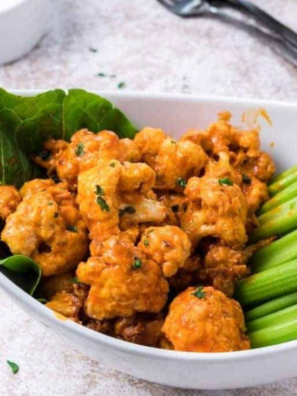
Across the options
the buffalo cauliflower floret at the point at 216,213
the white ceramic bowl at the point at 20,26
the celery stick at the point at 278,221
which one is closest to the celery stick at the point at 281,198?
the celery stick at the point at 278,221

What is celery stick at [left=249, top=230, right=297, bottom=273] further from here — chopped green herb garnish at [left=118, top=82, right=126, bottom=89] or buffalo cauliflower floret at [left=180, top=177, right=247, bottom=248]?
chopped green herb garnish at [left=118, top=82, right=126, bottom=89]

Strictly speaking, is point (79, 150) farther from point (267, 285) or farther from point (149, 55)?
point (149, 55)

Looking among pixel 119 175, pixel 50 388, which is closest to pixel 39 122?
pixel 119 175

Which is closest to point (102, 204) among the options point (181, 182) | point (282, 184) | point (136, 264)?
point (136, 264)

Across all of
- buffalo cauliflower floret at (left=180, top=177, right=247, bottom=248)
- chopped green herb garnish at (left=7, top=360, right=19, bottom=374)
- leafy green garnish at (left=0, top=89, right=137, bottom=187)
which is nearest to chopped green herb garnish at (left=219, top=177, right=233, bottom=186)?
buffalo cauliflower floret at (left=180, top=177, right=247, bottom=248)

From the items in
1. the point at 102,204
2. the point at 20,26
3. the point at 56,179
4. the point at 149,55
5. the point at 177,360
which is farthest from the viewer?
the point at 149,55

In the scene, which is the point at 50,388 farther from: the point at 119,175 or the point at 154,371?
the point at 119,175

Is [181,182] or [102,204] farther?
[181,182]

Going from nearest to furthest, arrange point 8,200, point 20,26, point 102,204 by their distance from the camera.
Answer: point 102,204, point 8,200, point 20,26
